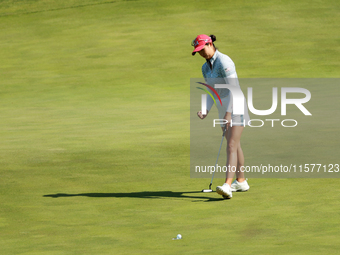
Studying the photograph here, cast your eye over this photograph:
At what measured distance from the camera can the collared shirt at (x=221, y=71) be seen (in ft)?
26.4

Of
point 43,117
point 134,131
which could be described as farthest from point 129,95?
point 134,131

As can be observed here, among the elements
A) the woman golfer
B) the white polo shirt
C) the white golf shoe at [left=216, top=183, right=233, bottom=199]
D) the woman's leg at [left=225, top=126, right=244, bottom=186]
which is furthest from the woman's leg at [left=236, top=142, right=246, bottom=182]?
the white polo shirt

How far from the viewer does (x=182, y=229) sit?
674 centimetres

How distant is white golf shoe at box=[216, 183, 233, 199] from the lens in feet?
25.8

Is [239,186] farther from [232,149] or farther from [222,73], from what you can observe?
[222,73]

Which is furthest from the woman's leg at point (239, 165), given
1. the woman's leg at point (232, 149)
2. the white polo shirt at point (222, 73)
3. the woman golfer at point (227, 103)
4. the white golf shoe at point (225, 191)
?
the white polo shirt at point (222, 73)

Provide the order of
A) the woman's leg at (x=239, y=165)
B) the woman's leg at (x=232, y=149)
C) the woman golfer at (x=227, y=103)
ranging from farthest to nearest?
the woman's leg at (x=239, y=165) → the woman's leg at (x=232, y=149) → the woman golfer at (x=227, y=103)

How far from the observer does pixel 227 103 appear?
8242mm

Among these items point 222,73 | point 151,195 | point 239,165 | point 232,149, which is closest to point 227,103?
point 222,73

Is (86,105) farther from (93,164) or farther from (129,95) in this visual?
(93,164)

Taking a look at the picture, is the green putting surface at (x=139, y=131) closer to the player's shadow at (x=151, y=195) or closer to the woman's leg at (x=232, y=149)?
the player's shadow at (x=151, y=195)

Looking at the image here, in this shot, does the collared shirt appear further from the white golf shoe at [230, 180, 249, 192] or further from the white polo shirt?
the white golf shoe at [230, 180, 249, 192]

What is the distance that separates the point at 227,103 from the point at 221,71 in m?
0.46

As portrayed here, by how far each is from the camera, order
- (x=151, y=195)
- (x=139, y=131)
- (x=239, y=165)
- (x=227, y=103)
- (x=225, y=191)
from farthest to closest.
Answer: (x=139, y=131) → (x=239, y=165) → (x=151, y=195) → (x=227, y=103) → (x=225, y=191)
